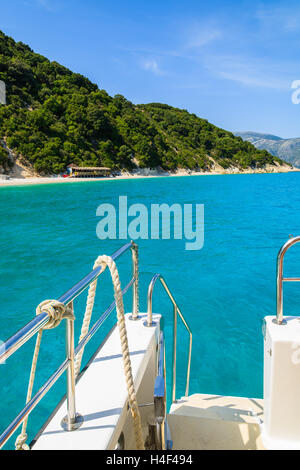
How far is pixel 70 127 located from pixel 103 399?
207 ft

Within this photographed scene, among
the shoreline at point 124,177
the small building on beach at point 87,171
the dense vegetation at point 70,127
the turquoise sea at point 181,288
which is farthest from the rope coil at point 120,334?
the small building on beach at point 87,171

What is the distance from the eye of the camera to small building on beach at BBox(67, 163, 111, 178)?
5256cm

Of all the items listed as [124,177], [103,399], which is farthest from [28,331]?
[124,177]

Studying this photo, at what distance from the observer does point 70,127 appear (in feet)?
195

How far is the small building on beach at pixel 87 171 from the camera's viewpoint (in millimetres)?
52562

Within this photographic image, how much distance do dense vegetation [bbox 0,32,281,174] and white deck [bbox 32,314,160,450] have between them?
4757 centimetres

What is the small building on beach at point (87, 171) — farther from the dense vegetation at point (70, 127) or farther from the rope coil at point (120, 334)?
the rope coil at point (120, 334)

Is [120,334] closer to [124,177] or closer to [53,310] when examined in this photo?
[53,310]

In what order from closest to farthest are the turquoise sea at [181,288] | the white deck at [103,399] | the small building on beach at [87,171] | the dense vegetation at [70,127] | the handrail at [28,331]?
1. the handrail at [28,331]
2. the white deck at [103,399]
3. the turquoise sea at [181,288]
4. the dense vegetation at [70,127]
5. the small building on beach at [87,171]

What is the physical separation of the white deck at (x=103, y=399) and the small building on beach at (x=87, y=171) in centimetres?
5274

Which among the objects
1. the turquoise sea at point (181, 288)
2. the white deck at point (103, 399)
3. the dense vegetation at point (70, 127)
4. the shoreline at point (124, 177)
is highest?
the dense vegetation at point (70, 127)

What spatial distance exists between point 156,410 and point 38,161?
51.8m

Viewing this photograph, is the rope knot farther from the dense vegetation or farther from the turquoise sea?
the dense vegetation

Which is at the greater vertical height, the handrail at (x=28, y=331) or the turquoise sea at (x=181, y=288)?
the handrail at (x=28, y=331)
